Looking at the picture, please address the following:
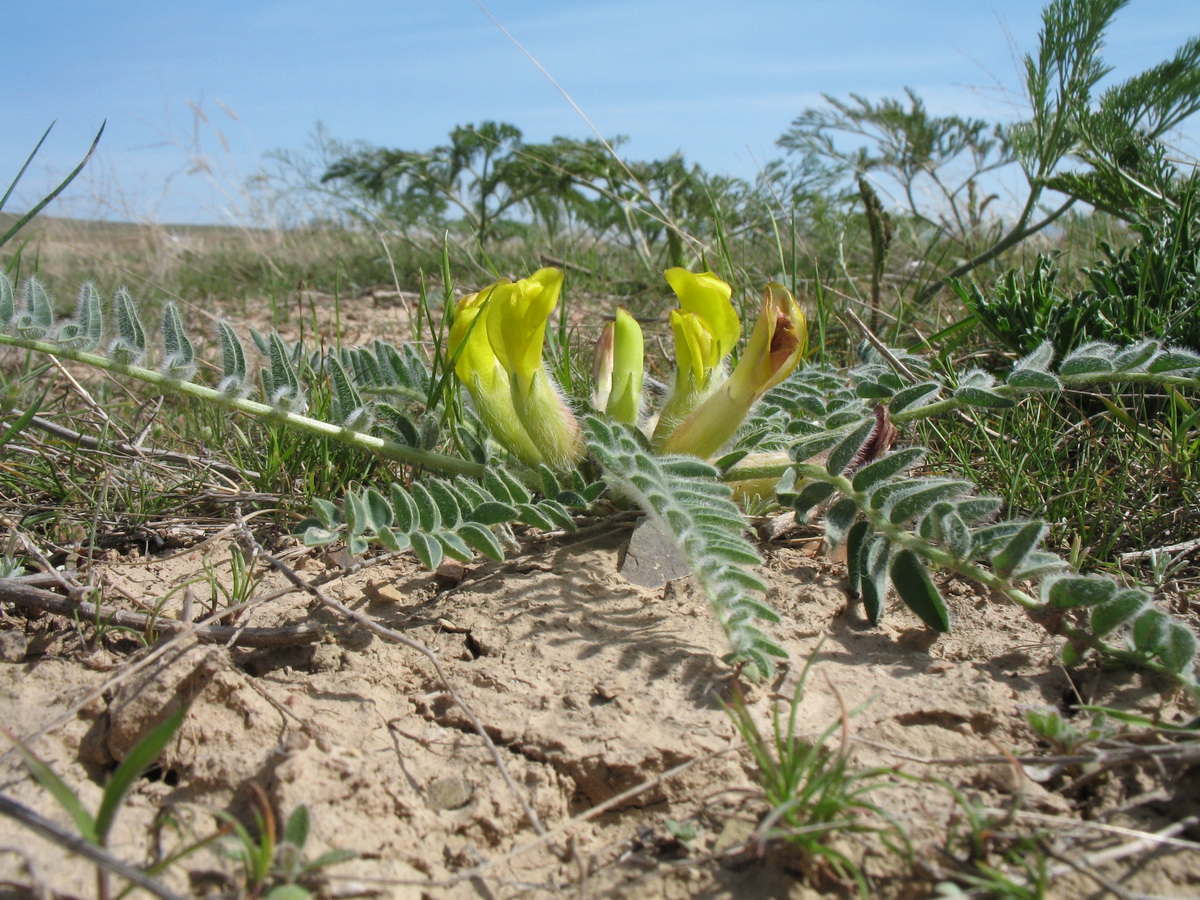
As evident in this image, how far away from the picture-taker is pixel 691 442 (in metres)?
2.06

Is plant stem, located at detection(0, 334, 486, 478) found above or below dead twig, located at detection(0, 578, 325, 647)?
above

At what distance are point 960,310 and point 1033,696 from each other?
107 inches

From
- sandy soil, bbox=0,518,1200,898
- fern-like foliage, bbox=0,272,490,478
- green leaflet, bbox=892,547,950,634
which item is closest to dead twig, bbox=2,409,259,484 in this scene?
fern-like foliage, bbox=0,272,490,478

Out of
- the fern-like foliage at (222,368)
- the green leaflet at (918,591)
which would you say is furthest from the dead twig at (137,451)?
the green leaflet at (918,591)

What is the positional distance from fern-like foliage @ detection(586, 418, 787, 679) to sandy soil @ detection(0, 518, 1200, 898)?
0.37 ft

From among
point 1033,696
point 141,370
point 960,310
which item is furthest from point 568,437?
point 960,310

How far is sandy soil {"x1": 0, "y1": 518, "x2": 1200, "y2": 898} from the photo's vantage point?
1149 millimetres

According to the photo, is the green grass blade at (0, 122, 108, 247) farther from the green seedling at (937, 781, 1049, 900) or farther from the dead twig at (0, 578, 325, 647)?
the green seedling at (937, 781, 1049, 900)

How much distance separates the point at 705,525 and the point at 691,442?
1.62 ft

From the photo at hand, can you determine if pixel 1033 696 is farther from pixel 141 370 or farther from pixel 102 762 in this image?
pixel 141 370

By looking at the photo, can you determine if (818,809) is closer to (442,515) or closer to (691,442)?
(442,515)

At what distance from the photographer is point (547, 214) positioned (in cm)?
595

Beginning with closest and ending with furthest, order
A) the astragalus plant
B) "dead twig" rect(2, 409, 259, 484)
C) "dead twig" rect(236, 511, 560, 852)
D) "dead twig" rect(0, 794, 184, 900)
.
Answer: "dead twig" rect(0, 794, 184, 900) < "dead twig" rect(236, 511, 560, 852) < the astragalus plant < "dead twig" rect(2, 409, 259, 484)

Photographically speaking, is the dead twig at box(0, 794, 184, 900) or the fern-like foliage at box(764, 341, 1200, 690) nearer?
the dead twig at box(0, 794, 184, 900)
